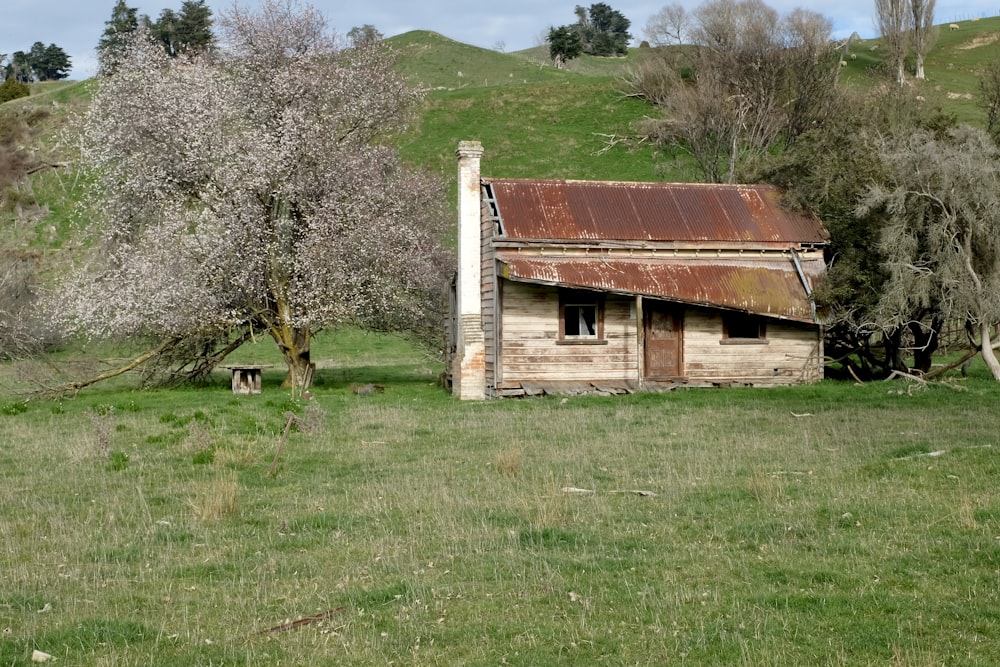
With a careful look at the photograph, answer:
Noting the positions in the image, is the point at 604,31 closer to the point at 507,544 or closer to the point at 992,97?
the point at 992,97

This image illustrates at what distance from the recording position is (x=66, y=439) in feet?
54.2

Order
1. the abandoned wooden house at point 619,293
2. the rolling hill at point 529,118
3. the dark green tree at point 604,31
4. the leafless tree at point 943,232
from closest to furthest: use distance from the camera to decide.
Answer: the leafless tree at point 943,232
the abandoned wooden house at point 619,293
the rolling hill at point 529,118
the dark green tree at point 604,31

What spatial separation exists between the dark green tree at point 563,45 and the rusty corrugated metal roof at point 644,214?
74.0 meters

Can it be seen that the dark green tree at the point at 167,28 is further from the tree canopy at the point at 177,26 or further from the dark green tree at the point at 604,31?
the dark green tree at the point at 604,31

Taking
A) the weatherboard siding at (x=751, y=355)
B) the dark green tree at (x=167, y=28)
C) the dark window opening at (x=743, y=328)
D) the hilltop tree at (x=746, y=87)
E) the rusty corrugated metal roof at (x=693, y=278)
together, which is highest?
the dark green tree at (x=167, y=28)

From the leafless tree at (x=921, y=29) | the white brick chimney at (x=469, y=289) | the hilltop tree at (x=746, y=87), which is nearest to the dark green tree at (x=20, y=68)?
the hilltop tree at (x=746, y=87)

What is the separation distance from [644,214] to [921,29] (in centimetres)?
5689

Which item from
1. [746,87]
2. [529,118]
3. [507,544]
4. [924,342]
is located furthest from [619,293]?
[529,118]

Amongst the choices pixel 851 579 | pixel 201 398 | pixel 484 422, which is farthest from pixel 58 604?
pixel 201 398

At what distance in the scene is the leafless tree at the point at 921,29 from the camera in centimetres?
7162

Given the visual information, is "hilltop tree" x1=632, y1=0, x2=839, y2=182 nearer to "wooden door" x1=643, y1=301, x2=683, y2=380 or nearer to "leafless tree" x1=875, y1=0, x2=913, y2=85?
"leafless tree" x1=875, y1=0, x2=913, y2=85

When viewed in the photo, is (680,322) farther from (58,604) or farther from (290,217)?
(58,604)

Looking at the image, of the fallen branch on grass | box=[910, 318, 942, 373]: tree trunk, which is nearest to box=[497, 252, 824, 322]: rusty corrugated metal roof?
box=[910, 318, 942, 373]: tree trunk

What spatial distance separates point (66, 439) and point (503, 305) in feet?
36.8
